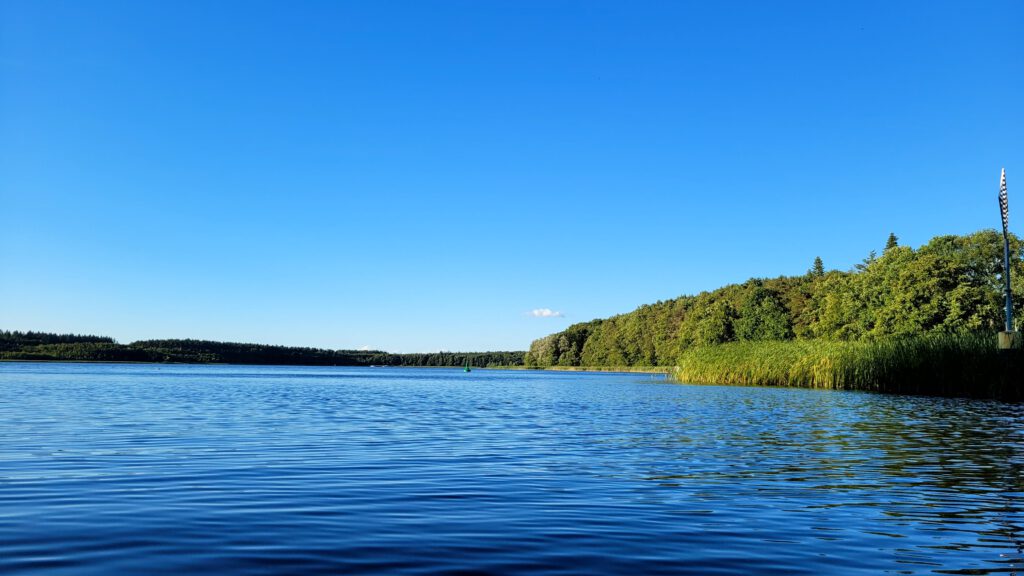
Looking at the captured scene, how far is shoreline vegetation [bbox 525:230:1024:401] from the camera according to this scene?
137ft

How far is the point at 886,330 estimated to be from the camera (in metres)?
78.8

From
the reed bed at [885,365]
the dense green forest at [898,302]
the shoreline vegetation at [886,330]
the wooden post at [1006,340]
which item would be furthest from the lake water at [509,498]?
the dense green forest at [898,302]

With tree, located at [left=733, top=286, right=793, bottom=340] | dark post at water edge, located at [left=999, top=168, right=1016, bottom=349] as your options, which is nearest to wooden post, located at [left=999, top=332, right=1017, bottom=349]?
dark post at water edge, located at [left=999, top=168, right=1016, bottom=349]

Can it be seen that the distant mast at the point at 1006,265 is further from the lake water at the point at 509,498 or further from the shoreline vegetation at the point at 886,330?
the lake water at the point at 509,498

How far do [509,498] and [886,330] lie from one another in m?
76.4

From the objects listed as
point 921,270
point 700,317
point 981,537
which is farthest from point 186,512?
point 700,317

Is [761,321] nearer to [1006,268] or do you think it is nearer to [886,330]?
[886,330]

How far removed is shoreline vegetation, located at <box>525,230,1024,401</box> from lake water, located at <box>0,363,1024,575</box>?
61.5ft

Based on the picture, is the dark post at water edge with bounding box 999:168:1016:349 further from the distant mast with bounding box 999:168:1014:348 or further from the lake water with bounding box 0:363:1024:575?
the lake water with bounding box 0:363:1024:575

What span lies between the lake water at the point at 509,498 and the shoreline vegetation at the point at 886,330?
1874cm

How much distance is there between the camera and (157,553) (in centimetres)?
783

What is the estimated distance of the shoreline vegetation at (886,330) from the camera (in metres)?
41.6

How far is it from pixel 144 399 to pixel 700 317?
119 metres

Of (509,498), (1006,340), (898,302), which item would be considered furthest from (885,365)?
(509,498)
